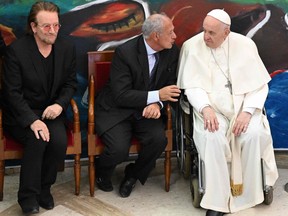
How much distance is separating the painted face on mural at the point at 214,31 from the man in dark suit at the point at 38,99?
1.01 m

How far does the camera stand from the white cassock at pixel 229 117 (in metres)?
4.17

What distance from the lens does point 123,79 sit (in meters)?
4.37

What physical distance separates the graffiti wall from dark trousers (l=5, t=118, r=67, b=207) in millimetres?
802

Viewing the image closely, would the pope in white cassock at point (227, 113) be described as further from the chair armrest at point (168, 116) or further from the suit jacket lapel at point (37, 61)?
the suit jacket lapel at point (37, 61)

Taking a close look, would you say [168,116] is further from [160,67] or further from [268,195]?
[268,195]

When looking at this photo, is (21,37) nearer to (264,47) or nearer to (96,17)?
(96,17)

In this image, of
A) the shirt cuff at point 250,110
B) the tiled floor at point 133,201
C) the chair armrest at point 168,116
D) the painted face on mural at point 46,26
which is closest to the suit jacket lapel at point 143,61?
the chair armrest at point 168,116

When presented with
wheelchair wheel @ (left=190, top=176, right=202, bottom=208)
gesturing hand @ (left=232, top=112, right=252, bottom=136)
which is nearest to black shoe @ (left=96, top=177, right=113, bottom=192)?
wheelchair wheel @ (left=190, top=176, right=202, bottom=208)

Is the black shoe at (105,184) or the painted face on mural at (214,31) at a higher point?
the painted face on mural at (214,31)

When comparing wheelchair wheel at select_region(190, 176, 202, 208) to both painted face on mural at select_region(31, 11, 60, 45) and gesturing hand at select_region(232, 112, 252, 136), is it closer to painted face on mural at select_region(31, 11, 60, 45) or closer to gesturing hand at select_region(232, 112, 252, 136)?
gesturing hand at select_region(232, 112, 252, 136)

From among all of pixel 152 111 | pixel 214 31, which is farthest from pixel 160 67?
pixel 214 31

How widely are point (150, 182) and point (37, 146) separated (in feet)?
3.68

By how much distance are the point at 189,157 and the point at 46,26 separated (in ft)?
4.97

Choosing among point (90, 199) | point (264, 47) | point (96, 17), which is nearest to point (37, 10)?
point (96, 17)
